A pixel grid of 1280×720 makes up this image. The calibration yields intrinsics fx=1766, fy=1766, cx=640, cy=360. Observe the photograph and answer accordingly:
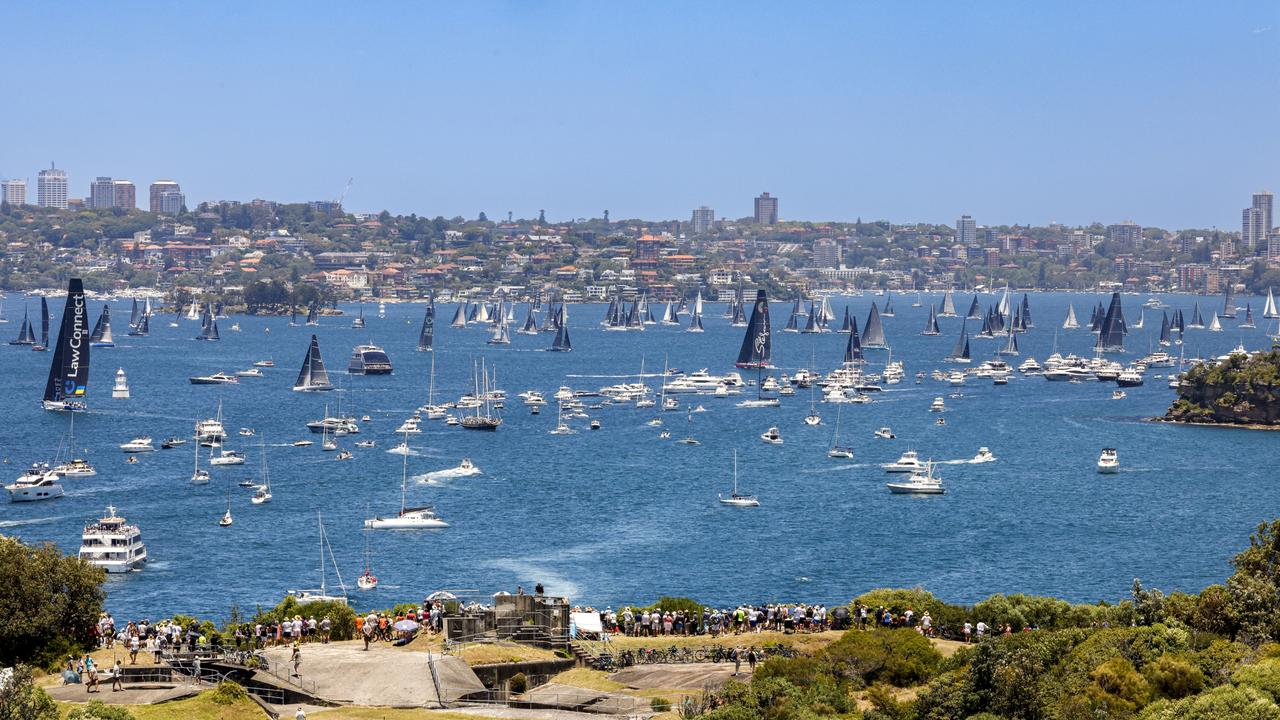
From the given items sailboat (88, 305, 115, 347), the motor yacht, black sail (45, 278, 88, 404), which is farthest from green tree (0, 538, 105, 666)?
sailboat (88, 305, 115, 347)

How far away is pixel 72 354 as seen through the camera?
9062 cm

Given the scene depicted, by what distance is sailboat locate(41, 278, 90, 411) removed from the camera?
282ft

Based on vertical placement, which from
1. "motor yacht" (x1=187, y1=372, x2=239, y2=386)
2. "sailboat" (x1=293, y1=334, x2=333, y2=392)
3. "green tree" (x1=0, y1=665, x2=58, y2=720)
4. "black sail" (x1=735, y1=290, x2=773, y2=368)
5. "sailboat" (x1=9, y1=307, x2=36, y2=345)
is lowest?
"sailboat" (x1=9, y1=307, x2=36, y2=345)

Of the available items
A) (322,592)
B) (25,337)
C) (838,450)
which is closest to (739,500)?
(838,450)

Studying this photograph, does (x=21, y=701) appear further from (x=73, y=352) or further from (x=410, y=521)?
(x=73, y=352)

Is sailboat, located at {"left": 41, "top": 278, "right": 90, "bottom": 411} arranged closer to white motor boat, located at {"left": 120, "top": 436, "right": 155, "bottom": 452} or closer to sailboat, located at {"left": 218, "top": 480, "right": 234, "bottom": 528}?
white motor boat, located at {"left": 120, "top": 436, "right": 155, "bottom": 452}

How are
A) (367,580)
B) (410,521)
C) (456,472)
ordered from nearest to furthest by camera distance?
1. (367,580)
2. (410,521)
3. (456,472)

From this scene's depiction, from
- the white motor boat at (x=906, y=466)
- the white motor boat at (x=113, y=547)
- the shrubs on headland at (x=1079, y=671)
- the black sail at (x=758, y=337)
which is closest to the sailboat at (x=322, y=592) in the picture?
the white motor boat at (x=113, y=547)

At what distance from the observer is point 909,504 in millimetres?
70250

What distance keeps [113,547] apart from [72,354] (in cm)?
3959

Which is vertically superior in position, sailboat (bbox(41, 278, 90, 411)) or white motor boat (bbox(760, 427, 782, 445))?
sailboat (bbox(41, 278, 90, 411))

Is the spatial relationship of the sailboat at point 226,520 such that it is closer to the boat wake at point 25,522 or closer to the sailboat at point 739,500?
the boat wake at point 25,522

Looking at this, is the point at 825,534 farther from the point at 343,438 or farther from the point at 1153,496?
the point at 343,438

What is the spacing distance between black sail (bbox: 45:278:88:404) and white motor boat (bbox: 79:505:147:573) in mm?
32629
